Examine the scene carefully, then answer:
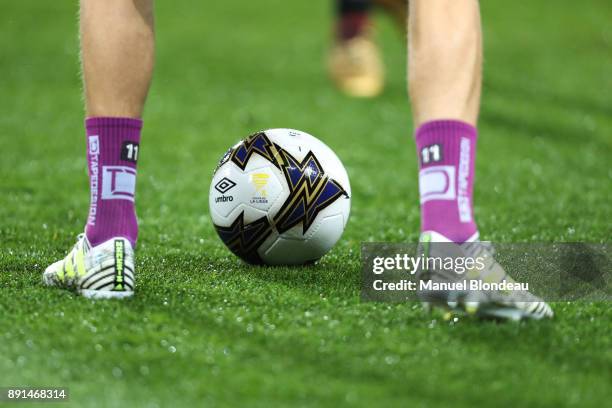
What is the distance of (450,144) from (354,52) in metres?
5.54

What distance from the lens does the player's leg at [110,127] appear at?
8.08ft

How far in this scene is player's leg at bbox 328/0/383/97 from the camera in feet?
25.0

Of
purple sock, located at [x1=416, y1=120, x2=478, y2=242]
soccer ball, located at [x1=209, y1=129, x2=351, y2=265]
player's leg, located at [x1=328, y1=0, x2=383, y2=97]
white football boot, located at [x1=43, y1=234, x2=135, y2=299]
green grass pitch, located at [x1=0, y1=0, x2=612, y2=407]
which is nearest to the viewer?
green grass pitch, located at [x1=0, y1=0, x2=612, y2=407]

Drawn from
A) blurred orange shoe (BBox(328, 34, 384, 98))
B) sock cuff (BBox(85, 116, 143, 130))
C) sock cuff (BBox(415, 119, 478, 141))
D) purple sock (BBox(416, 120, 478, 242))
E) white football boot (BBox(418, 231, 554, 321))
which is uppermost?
blurred orange shoe (BBox(328, 34, 384, 98))

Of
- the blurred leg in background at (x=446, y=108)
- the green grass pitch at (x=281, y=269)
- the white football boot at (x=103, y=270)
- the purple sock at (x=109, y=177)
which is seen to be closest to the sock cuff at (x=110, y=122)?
the purple sock at (x=109, y=177)

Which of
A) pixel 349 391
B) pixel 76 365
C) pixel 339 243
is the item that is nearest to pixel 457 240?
pixel 349 391

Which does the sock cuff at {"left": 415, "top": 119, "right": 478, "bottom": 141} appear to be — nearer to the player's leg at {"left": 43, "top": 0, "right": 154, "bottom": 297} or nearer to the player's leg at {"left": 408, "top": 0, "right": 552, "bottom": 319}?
the player's leg at {"left": 408, "top": 0, "right": 552, "bottom": 319}

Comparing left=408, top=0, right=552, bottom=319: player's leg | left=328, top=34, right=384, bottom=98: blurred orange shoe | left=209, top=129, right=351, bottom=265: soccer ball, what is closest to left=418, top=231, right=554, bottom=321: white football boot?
left=408, top=0, right=552, bottom=319: player's leg

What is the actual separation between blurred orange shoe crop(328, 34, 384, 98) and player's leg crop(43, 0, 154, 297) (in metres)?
5.18

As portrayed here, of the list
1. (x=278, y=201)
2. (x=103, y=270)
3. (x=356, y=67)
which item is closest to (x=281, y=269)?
(x=278, y=201)

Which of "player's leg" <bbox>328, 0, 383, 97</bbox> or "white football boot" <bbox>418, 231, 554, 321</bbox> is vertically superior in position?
"player's leg" <bbox>328, 0, 383, 97</bbox>

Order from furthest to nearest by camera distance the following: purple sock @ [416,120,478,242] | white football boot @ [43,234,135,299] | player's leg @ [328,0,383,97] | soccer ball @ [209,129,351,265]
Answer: player's leg @ [328,0,383,97], soccer ball @ [209,129,351,265], white football boot @ [43,234,135,299], purple sock @ [416,120,478,242]

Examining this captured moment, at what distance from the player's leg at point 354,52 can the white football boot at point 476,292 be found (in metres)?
5.47

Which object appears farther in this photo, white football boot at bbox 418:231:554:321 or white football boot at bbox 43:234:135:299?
white football boot at bbox 43:234:135:299
